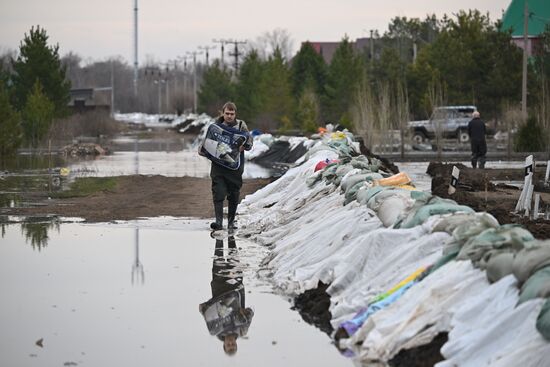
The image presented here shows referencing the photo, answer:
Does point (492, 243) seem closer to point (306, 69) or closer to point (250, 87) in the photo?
point (250, 87)

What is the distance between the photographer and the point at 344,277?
9336 mm

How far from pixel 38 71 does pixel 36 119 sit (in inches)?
401

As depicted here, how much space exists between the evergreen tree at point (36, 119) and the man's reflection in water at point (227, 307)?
1361 inches

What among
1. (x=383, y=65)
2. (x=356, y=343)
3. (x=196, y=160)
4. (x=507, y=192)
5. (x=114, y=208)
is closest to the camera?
(x=356, y=343)


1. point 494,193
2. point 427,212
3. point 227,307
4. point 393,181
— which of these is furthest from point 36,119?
point 427,212

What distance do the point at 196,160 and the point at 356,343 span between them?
29737 millimetres

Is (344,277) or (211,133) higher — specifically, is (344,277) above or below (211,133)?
below

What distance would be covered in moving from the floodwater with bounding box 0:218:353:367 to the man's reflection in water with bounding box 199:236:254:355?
6cm

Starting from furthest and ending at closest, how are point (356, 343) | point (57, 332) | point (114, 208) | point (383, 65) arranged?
point (383, 65)
point (114, 208)
point (57, 332)
point (356, 343)

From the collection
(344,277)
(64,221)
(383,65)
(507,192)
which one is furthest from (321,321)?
(383,65)

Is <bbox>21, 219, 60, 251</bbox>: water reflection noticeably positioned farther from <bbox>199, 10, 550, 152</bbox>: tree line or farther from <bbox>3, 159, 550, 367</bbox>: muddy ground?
<bbox>199, 10, 550, 152</bbox>: tree line

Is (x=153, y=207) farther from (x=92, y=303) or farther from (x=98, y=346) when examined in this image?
(x=98, y=346)

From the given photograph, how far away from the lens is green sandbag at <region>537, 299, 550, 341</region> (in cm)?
614

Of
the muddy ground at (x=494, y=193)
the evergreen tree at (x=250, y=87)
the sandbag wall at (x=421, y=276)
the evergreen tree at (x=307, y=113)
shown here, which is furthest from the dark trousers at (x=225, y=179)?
the evergreen tree at (x=250, y=87)
